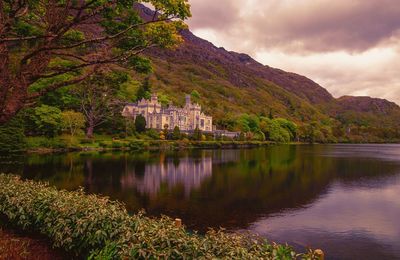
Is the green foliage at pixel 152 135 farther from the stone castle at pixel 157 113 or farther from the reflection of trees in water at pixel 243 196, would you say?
the reflection of trees in water at pixel 243 196

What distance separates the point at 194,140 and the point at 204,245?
9955cm

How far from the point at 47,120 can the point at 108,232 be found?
6860 cm

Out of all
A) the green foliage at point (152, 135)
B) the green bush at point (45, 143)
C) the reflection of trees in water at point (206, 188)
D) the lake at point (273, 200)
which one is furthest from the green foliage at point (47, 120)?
the reflection of trees in water at point (206, 188)

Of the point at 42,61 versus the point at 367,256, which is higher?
the point at 42,61

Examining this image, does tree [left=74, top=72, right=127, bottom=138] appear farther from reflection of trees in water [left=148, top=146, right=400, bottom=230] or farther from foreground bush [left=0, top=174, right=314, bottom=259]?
foreground bush [left=0, top=174, right=314, bottom=259]

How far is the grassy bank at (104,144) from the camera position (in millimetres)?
65188

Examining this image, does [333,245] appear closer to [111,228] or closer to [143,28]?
[111,228]

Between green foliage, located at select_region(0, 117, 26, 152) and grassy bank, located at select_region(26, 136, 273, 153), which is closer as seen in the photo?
green foliage, located at select_region(0, 117, 26, 152)

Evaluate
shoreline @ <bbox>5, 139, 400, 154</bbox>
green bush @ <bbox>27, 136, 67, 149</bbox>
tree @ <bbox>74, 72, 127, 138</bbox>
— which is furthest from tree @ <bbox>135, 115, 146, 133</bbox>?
green bush @ <bbox>27, 136, 67, 149</bbox>

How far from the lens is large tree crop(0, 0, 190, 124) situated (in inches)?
424

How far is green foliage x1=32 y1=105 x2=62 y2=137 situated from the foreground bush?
62742 millimetres

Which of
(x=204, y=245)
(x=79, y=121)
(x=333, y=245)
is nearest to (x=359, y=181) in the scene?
(x=333, y=245)

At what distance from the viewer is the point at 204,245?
23.9 ft

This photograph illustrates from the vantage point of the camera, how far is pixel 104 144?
254ft
